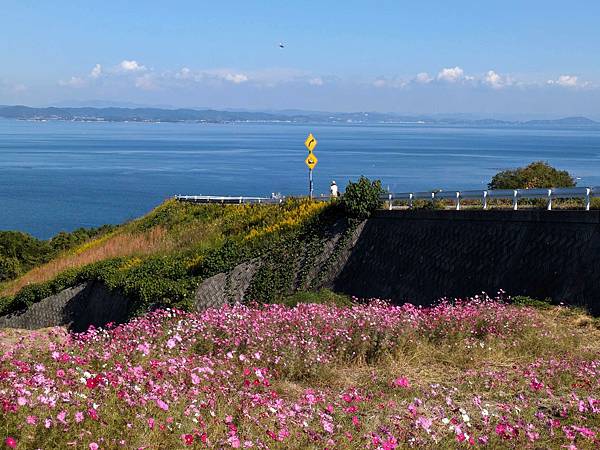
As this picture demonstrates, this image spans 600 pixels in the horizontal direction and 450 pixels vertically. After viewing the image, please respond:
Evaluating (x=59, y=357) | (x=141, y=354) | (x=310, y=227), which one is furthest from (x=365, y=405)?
(x=310, y=227)

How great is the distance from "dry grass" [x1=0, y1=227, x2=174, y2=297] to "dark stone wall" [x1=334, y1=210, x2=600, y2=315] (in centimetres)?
1117

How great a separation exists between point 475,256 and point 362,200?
5.45 meters

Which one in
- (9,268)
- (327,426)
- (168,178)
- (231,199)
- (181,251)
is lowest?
(168,178)

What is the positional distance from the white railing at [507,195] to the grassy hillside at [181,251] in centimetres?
240

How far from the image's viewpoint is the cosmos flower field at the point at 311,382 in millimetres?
6375

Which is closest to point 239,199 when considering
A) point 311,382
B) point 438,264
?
point 438,264

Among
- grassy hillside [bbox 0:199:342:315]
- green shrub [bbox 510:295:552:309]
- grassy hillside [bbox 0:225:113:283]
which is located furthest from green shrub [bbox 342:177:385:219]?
grassy hillside [bbox 0:225:113:283]

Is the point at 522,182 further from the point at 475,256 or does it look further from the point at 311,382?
the point at 311,382

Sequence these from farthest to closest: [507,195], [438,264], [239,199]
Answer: [239,199]
[507,195]
[438,264]

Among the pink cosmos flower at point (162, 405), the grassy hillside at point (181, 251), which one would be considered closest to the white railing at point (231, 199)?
the grassy hillside at point (181, 251)

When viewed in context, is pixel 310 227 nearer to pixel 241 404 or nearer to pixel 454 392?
pixel 454 392

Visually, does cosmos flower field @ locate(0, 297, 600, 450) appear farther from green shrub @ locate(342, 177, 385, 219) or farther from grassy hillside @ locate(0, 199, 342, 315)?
grassy hillside @ locate(0, 199, 342, 315)

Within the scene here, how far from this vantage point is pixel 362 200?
24.3 meters

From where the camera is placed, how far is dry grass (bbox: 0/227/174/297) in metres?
32.3
